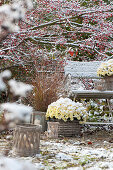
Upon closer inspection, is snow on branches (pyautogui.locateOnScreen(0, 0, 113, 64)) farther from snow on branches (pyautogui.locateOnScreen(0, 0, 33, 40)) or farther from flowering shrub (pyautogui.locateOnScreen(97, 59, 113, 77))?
snow on branches (pyautogui.locateOnScreen(0, 0, 33, 40))

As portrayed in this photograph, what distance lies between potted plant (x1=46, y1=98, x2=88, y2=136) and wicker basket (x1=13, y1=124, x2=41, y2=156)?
122 cm

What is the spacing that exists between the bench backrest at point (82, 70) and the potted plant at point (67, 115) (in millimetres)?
976

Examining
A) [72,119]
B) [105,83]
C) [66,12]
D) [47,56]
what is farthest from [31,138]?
[66,12]

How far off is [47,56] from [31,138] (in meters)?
3.71

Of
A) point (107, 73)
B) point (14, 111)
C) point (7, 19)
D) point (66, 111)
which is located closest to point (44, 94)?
point (66, 111)

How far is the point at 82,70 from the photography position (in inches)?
184

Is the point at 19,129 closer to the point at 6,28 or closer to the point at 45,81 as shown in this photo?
the point at 6,28

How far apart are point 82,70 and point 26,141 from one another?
8.63ft

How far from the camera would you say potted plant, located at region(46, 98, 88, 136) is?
3.60 metres

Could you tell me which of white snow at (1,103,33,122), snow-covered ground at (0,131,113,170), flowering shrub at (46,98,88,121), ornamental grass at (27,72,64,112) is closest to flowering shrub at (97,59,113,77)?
flowering shrub at (46,98,88,121)

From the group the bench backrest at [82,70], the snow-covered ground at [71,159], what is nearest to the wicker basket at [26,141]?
the snow-covered ground at [71,159]

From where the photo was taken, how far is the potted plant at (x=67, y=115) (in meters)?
3.60

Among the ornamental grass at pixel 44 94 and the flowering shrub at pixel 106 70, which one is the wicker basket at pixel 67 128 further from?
the flowering shrub at pixel 106 70

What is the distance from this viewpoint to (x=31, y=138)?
7.82 ft
